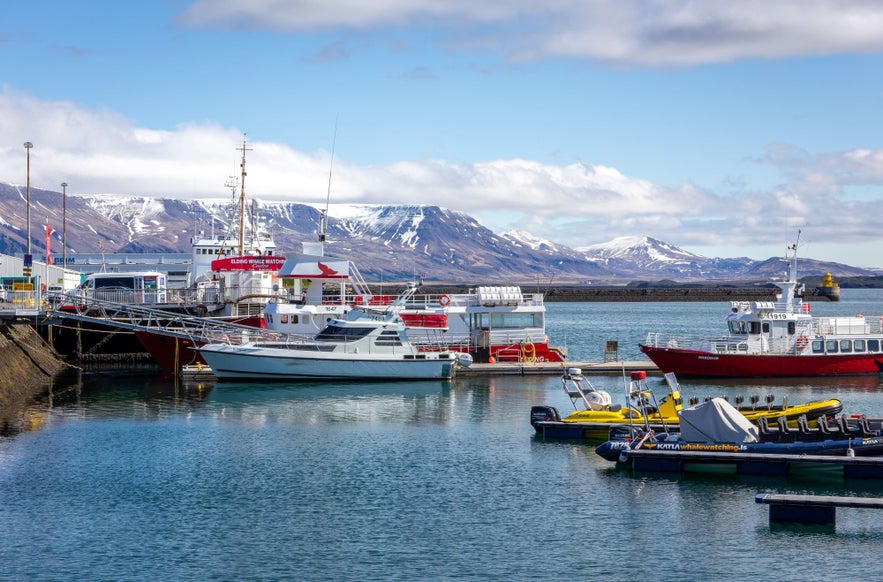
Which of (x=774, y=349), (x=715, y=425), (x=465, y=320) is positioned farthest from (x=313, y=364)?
(x=715, y=425)

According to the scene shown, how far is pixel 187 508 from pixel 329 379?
2368 centimetres

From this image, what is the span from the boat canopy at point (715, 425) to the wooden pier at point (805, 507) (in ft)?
18.0

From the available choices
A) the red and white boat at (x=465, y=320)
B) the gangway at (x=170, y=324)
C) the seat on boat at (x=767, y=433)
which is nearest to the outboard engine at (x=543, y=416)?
the seat on boat at (x=767, y=433)

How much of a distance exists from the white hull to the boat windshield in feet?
2.71

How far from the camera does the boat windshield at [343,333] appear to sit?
52.1 metres

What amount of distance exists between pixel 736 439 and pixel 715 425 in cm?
73

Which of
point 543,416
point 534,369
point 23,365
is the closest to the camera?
point 543,416

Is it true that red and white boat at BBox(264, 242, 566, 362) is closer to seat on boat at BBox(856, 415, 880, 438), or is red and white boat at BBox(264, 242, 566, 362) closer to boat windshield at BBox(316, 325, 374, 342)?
boat windshield at BBox(316, 325, 374, 342)

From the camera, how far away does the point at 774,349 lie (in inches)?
2122

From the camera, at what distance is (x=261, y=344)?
5231 cm

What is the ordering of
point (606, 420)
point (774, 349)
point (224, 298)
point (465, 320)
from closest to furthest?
point (606, 420) < point (774, 349) < point (465, 320) < point (224, 298)

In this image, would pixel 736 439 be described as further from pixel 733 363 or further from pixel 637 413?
pixel 733 363

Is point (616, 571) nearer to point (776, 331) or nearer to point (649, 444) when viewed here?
point (649, 444)

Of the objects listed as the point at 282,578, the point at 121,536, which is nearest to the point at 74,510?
the point at 121,536
